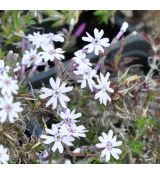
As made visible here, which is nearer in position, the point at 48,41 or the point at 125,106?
the point at 48,41

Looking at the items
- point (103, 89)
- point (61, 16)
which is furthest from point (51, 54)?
point (61, 16)

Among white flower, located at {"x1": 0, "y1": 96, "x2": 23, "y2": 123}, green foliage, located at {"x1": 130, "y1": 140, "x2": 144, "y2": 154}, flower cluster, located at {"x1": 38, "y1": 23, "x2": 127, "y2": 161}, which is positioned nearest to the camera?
white flower, located at {"x1": 0, "y1": 96, "x2": 23, "y2": 123}

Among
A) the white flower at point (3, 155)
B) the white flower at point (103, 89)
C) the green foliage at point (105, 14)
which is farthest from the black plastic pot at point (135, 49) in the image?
the white flower at point (3, 155)

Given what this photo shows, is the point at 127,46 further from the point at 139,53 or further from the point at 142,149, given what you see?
the point at 142,149

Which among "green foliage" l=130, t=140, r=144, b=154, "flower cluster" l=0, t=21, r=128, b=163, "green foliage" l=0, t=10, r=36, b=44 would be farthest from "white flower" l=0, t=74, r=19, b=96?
"green foliage" l=0, t=10, r=36, b=44

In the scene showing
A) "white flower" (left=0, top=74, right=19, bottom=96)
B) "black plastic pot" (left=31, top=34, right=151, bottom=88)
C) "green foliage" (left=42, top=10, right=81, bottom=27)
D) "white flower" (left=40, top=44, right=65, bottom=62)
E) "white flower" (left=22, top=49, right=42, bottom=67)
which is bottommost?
"white flower" (left=0, top=74, right=19, bottom=96)

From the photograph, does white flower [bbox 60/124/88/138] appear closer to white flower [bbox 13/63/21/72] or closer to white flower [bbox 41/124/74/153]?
white flower [bbox 41/124/74/153]
